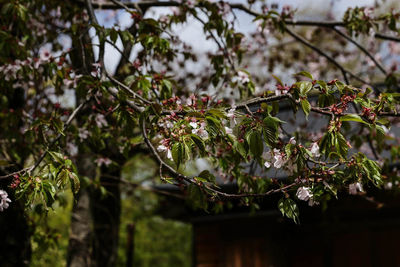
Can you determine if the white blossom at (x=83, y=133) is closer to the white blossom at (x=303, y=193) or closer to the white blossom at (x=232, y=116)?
the white blossom at (x=232, y=116)

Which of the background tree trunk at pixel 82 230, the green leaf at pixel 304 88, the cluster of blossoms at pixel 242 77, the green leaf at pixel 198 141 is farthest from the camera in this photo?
the background tree trunk at pixel 82 230

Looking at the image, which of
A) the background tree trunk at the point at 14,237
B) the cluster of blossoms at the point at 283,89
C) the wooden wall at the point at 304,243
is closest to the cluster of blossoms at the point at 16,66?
the background tree trunk at the point at 14,237

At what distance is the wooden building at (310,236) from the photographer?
7.80 m

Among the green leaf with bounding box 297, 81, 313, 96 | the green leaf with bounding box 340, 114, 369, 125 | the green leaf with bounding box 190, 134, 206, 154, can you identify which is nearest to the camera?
the green leaf with bounding box 340, 114, 369, 125

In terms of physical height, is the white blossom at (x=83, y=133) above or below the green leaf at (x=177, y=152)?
above

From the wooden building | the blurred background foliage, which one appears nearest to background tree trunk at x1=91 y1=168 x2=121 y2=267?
the wooden building

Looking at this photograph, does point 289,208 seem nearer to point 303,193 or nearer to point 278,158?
point 303,193

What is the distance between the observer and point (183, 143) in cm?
218

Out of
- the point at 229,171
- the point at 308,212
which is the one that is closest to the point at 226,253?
the point at 308,212

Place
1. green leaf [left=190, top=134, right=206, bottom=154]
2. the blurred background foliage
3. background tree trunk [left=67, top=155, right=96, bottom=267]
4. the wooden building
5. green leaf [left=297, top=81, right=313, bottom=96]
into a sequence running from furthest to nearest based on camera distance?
the blurred background foliage
the wooden building
background tree trunk [left=67, top=155, right=96, bottom=267]
green leaf [left=297, top=81, right=313, bottom=96]
green leaf [left=190, top=134, right=206, bottom=154]

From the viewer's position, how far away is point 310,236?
8.44m

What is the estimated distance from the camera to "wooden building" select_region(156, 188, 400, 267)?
780 cm

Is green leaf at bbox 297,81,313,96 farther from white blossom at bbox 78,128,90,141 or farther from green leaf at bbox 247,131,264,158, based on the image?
white blossom at bbox 78,128,90,141

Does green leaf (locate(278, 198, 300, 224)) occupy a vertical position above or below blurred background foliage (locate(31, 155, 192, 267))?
below
